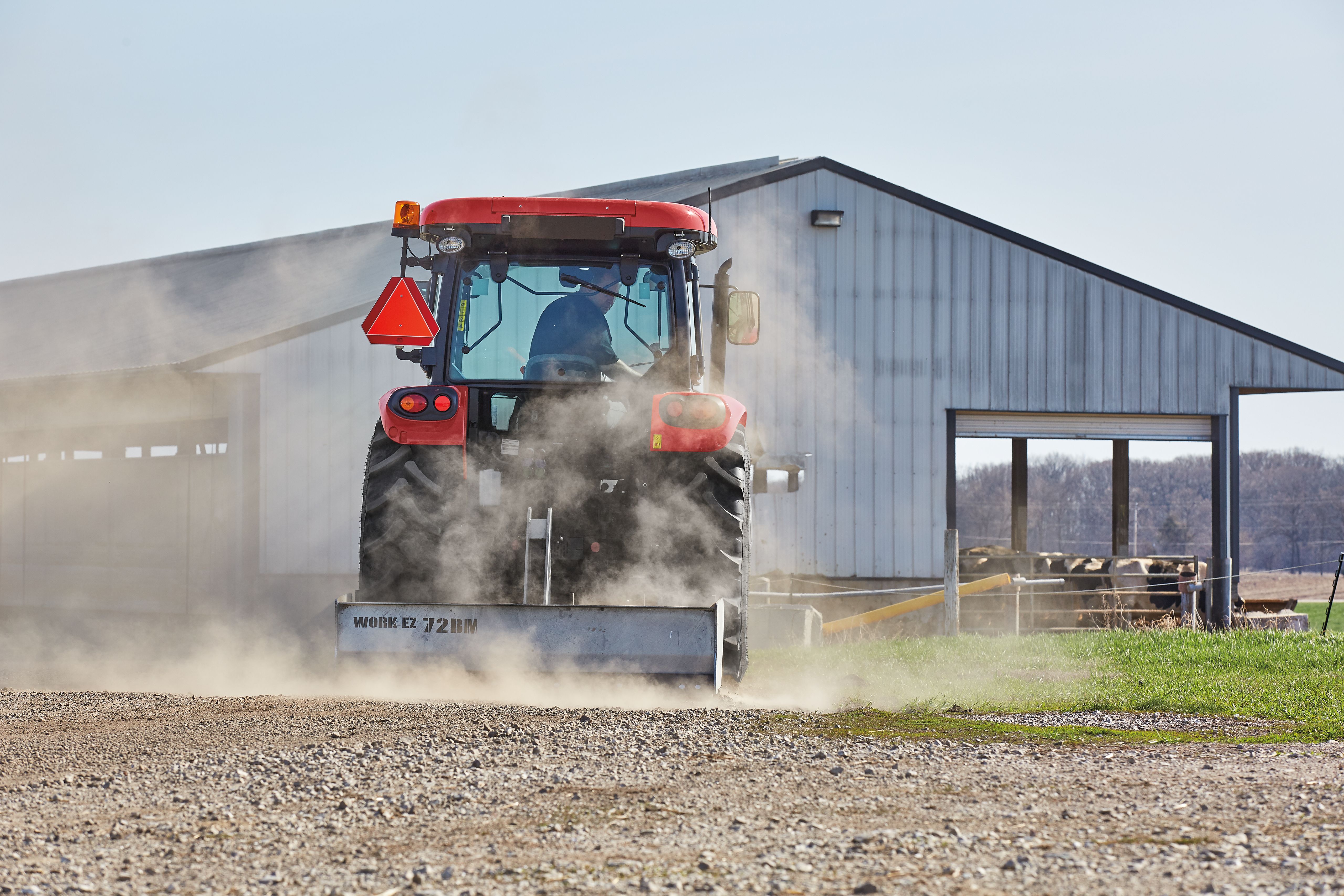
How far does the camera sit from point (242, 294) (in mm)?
22375

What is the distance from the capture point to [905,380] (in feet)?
58.6

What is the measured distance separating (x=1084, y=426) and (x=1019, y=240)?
9.64 feet

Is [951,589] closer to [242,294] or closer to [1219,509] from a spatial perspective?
[1219,509]

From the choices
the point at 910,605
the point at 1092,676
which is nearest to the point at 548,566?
the point at 1092,676

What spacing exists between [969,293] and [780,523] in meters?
4.33

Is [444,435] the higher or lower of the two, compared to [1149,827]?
higher

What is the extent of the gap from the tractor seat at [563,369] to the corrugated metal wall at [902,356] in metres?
9.97

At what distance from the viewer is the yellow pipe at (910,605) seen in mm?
14094

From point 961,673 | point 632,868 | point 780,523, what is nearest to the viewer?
point 632,868

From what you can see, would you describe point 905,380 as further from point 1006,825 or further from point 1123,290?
point 1006,825

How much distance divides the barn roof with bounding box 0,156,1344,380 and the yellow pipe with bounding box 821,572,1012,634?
607 cm

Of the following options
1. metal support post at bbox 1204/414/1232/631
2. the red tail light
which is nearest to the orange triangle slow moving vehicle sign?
the red tail light

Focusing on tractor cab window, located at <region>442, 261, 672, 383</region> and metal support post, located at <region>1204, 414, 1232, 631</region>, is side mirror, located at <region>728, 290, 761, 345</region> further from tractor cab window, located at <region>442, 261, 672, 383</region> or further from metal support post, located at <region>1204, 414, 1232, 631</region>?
metal support post, located at <region>1204, 414, 1232, 631</region>

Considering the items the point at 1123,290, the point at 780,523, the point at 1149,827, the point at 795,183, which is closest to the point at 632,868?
the point at 1149,827
